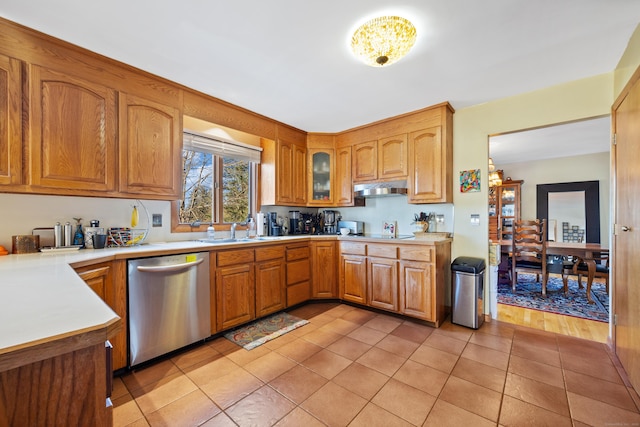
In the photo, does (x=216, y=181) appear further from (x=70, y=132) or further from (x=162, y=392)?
(x=162, y=392)

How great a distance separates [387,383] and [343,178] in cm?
259

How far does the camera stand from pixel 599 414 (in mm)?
1551

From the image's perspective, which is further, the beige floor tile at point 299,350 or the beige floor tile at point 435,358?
the beige floor tile at point 299,350

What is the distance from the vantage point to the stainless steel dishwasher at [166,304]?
1.98m

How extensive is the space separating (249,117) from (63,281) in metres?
2.48

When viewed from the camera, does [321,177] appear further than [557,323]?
Yes

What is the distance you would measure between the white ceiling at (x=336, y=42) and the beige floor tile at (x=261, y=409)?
94.8 inches

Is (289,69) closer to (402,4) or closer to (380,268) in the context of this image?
(402,4)

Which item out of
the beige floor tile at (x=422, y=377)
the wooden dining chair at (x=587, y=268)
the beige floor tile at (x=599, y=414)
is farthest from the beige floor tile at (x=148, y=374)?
the wooden dining chair at (x=587, y=268)

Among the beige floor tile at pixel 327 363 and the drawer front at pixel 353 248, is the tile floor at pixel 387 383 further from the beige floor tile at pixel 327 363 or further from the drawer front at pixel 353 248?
the drawer front at pixel 353 248

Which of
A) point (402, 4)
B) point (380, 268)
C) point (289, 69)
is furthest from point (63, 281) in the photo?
point (380, 268)

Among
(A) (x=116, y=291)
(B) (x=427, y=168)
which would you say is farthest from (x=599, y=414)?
(A) (x=116, y=291)

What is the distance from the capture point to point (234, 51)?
6.60ft

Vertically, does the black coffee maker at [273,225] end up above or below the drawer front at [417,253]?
above
